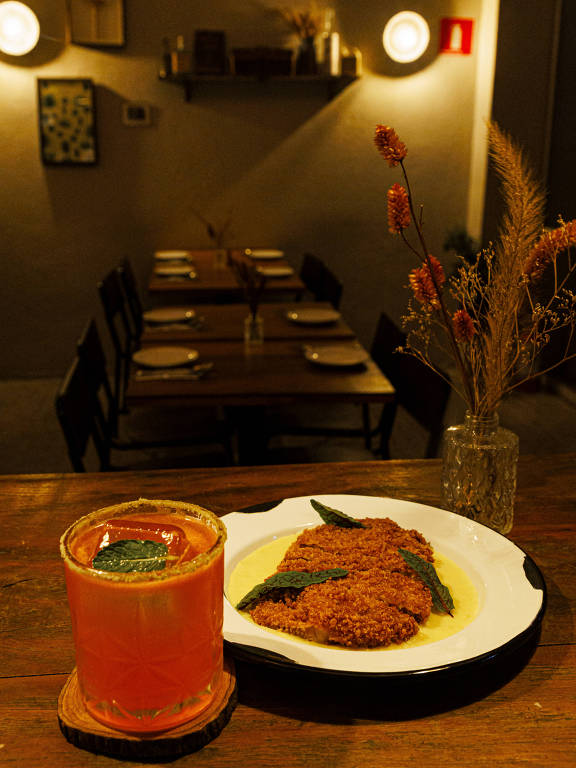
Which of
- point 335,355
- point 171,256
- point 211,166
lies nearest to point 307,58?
point 211,166

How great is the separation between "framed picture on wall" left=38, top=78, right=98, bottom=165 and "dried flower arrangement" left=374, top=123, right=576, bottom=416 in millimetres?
4304

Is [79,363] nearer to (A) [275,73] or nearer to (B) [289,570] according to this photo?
(B) [289,570]

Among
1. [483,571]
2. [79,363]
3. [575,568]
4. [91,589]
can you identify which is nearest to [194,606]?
[91,589]

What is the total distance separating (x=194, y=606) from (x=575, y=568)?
0.54 meters

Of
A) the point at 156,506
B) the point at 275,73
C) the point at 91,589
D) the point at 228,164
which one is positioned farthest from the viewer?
the point at 228,164

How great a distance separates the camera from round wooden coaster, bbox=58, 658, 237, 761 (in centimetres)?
65

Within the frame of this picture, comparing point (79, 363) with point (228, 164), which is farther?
point (228, 164)

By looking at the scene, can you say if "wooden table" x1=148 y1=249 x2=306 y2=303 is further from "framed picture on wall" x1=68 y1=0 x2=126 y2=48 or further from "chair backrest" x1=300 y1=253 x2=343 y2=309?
"framed picture on wall" x1=68 y1=0 x2=126 y2=48

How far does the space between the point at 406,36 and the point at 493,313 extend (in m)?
4.25

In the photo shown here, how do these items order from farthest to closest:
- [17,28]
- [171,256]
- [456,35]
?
[456,35] < [171,256] < [17,28]

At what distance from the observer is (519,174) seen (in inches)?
35.0

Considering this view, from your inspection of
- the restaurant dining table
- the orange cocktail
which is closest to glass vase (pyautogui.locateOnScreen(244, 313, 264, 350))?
the restaurant dining table

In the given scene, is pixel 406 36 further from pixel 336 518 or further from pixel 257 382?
pixel 336 518

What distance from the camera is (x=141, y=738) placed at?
25.6 inches
